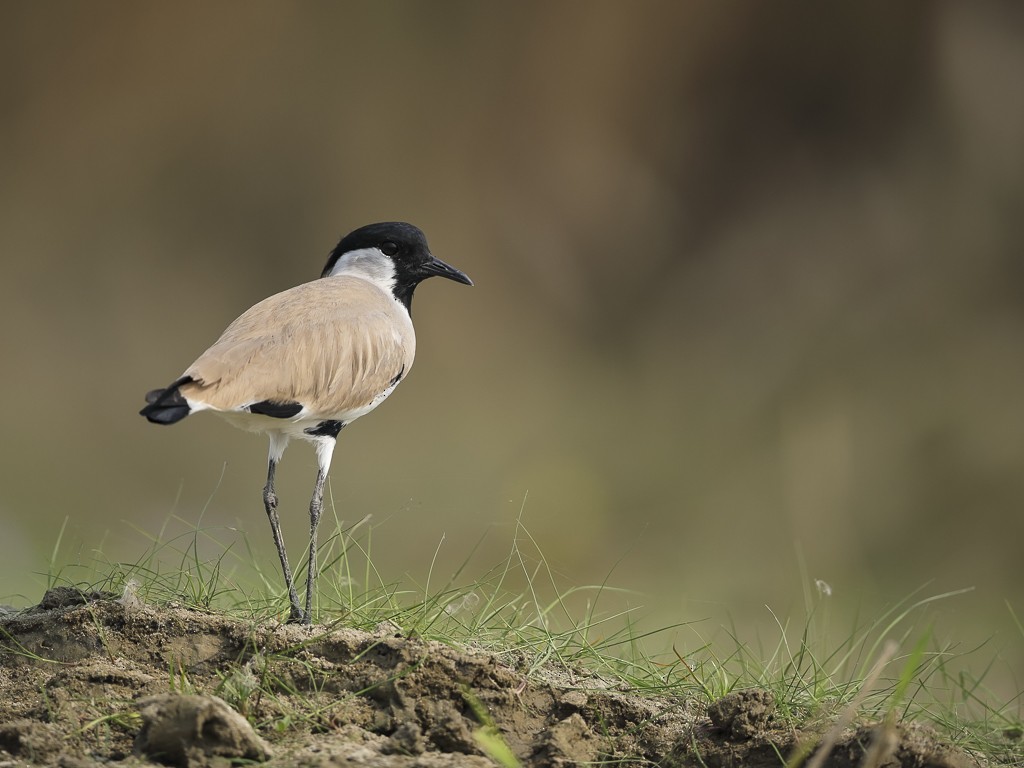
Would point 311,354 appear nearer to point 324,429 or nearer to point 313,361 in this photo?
point 313,361

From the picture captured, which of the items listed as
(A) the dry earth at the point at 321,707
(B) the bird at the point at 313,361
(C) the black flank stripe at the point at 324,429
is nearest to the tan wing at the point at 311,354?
(B) the bird at the point at 313,361

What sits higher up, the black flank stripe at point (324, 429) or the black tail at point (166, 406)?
the black tail at point (166, 406)

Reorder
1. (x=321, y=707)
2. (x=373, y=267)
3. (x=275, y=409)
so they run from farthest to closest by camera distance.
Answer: (x=373, y=267) < (x=275, y=409) < (x=321, y=707)

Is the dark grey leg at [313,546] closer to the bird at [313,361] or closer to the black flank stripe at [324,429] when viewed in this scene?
the bird at [313,361]

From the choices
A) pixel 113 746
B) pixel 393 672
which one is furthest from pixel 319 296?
Result: pixel 113 746

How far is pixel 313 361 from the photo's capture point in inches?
160

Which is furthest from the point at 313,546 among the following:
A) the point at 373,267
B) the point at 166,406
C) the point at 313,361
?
the point at 373,267

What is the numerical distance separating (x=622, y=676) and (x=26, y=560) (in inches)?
162

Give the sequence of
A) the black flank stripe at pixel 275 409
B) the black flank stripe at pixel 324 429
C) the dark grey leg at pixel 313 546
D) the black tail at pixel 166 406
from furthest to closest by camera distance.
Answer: the black flank stripe at pixel 324 429 < the black flank stripe at pixel 275 409 < the dark grey leg at pixel 313 546 < the black tail at pixel 166 406

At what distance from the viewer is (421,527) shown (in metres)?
8.95

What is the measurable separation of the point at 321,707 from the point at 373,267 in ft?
7.58

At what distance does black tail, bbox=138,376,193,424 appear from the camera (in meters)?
3.46

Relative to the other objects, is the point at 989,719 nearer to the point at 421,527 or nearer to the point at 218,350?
the point at 218,350

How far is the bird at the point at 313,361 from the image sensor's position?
3.76 metres
